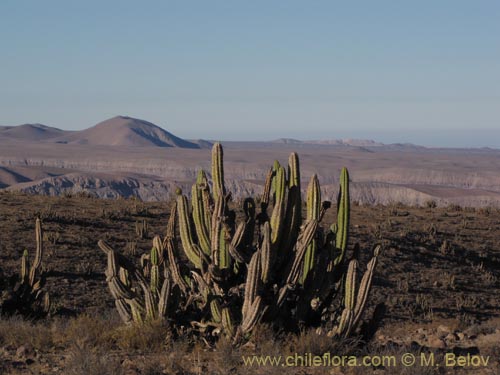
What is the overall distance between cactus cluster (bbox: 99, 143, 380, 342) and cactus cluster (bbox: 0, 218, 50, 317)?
357 centimetres

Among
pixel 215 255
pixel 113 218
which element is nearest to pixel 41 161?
pixel 113 218

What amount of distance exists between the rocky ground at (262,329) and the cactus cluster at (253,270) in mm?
378

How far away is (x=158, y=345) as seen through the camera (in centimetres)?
895

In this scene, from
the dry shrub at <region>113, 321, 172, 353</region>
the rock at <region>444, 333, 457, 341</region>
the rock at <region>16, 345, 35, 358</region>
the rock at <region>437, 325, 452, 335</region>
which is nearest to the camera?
the rock at <region>16, 345, 35, 358</region>

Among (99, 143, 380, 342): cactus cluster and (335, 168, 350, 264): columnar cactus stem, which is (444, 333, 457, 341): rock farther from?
(335, 168, 350, 264): columnar cactus stem

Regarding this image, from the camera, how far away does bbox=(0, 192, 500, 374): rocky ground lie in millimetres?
8352

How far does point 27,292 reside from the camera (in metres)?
13.0

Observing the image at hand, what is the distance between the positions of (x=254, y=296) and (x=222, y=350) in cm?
87

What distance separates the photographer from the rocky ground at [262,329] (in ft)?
27.4

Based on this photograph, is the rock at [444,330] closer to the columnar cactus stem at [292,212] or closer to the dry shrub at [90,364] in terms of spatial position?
the columnar cactus stem at [292,212]

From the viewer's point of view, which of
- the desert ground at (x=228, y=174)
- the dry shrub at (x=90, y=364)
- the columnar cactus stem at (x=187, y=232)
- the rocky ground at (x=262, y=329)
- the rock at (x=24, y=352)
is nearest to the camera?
the dry shrub at (x=90, y=364)

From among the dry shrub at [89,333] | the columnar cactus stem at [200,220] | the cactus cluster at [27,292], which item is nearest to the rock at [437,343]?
the columnar cactus stem at [200,220]

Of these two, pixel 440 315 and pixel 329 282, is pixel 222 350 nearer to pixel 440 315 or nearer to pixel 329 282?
pixel 329 282

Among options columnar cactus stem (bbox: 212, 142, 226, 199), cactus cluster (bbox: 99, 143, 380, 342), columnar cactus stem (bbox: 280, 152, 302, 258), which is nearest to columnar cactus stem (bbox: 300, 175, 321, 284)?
cactus cluster (bbox: 99, 143, 380, 342)
